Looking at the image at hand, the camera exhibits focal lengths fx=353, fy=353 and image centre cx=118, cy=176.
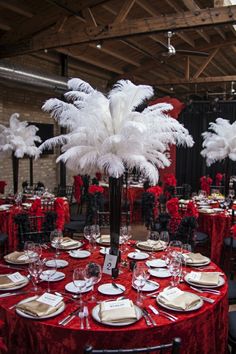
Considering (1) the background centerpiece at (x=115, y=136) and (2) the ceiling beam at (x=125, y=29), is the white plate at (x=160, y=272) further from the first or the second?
(2) the ceiling beam at (x=125, y=29)

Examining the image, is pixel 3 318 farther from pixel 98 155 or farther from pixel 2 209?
pixel 2 209

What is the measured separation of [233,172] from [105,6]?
809cm

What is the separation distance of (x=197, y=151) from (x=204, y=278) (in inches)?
456

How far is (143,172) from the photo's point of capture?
2.42 metres

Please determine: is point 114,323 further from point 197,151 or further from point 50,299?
point 197,151

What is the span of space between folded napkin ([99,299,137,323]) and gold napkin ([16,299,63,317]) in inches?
10.0

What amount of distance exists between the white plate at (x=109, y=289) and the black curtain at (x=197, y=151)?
11202mm

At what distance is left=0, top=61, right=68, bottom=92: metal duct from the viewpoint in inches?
239

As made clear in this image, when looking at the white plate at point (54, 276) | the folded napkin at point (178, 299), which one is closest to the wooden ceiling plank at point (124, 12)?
the white plate at point (54, 276)

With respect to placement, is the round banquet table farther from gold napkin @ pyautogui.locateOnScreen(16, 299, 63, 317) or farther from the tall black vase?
the tall black vase

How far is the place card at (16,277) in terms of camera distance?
2.21 m

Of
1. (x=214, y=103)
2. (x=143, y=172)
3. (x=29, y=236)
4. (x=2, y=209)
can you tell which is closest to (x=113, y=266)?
(x=143, y=172)

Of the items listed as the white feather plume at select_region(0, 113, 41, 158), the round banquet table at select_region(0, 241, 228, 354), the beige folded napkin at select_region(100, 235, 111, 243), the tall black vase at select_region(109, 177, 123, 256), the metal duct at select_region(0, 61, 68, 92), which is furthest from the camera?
the metal duct at select_region(0, 61, 68, 92)

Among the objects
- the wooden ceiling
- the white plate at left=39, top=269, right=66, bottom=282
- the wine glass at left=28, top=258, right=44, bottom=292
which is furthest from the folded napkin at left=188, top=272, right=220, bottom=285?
the wooden ceiling
